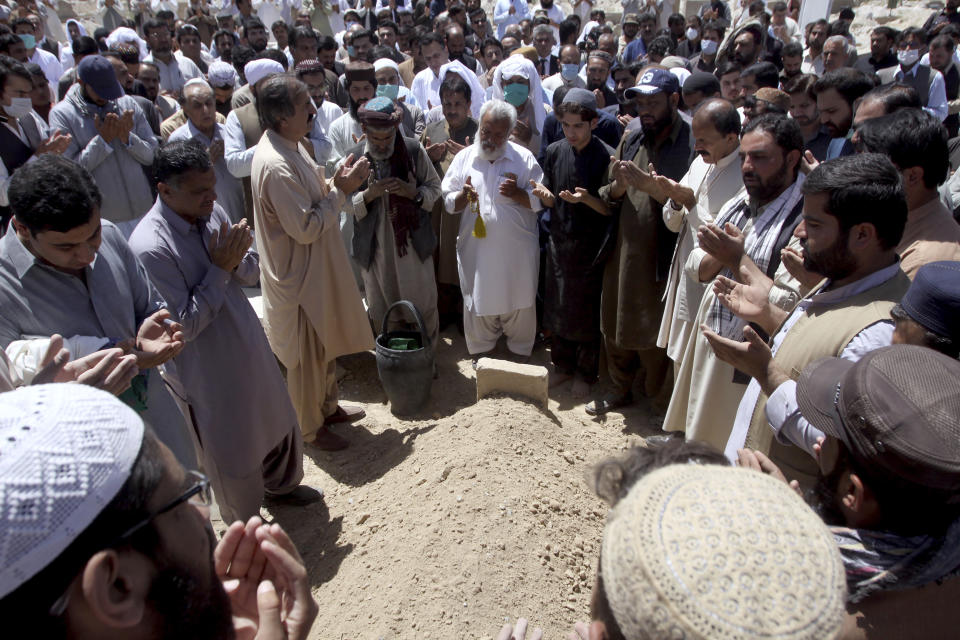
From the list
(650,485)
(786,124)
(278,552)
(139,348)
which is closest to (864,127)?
(786,124)

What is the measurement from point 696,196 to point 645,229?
1.68 ft

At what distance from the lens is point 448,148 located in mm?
5242

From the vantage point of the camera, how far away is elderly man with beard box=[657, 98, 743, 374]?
337 centimetres

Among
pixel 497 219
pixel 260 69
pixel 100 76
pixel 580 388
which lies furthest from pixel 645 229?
pixel 100 76

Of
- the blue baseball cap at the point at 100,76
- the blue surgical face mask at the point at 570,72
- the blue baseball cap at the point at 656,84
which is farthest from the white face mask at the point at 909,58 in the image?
the blue baseball cap at the point at 100,76

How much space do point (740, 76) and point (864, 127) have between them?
3455 mm

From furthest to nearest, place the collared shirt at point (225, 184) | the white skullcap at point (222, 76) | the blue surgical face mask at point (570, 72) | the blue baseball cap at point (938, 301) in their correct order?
1. the blue surgical face mask at point (570, 72)
2. the white skullcap at point (222, 76)
3. the collared shirt at point (225, 184)
4. the blue baseball cap at point (938, 301)

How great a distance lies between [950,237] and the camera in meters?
2.57

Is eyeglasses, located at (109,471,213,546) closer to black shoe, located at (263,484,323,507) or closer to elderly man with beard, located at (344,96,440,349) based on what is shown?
black shoe, located at (263,484,323,507)

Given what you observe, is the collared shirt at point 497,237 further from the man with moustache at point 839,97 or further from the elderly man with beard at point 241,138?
the man with moustache at point 839,97

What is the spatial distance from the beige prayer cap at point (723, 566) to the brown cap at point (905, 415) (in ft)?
1.13

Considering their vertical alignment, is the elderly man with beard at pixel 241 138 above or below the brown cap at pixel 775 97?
below

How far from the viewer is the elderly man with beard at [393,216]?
4.44m

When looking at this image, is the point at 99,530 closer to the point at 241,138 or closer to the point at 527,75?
the point at 241,138
